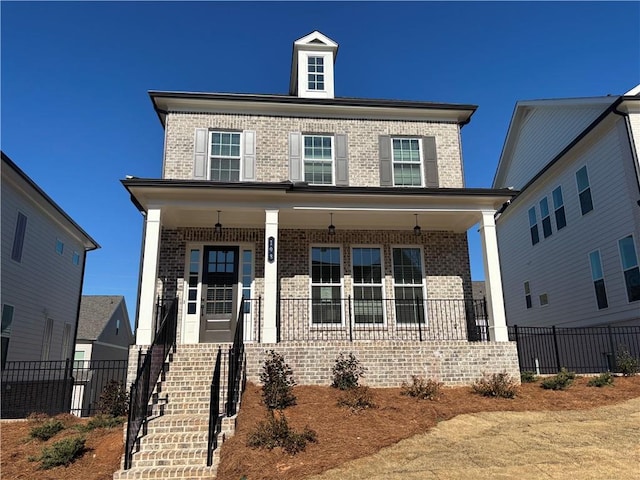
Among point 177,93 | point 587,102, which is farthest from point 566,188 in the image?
point 177,93

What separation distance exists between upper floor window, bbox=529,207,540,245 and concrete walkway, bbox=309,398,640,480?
1161 centimetres

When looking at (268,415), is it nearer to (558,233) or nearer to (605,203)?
(605,203)

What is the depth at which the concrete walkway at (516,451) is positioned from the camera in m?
5.71

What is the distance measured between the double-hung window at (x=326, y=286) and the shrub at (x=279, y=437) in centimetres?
518

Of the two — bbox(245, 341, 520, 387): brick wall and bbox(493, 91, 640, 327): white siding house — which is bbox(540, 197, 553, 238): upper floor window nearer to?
bbox(493, 91, 640, 327): white siding house

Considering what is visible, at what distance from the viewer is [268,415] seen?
26.0 feet

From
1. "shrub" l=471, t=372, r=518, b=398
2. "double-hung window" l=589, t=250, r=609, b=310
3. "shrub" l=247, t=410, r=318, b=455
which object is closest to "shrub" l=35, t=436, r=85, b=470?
"shrub" l=247, t=410, r=318, b=455

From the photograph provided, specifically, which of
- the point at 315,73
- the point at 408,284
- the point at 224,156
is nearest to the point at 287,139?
the point at 224,156

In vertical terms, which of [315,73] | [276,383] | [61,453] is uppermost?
[315,73]

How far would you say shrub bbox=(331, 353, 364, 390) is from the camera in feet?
31.8

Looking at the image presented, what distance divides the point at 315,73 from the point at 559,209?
400 inches

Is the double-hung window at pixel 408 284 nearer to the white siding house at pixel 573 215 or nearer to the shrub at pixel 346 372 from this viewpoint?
the shrub at pixel 346 372

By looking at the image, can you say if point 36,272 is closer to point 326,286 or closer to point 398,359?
point 326,286

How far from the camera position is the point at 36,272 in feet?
49.7
